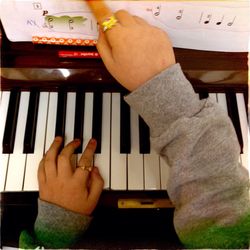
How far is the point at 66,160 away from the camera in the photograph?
0.94 m

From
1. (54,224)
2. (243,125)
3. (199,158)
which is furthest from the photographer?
(243,125)

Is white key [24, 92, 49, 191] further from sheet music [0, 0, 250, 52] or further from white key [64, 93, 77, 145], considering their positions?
sheet music [0, 0, 250, 52]

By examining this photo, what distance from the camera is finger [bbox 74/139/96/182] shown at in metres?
0.93

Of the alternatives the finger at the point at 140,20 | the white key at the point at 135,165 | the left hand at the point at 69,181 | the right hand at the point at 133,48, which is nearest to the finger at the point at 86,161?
the left hand at the point at 69,181

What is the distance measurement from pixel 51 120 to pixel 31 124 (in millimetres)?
54

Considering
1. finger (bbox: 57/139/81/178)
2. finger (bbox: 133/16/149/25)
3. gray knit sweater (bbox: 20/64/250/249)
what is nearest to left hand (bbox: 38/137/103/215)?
finger (bbox: 57/139/81/178)

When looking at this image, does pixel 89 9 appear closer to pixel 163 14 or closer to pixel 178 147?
pixel 163 14

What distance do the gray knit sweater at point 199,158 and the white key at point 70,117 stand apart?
261 mm

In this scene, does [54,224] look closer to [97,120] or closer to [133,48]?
[97,120]

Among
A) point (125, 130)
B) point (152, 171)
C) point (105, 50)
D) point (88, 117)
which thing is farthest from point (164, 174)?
point (105, 50)

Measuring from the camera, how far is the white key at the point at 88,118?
98 cm

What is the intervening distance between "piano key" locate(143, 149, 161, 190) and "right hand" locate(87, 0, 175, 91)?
0.23 m

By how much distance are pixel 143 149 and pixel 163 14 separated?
35cm

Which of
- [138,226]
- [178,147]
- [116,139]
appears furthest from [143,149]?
[138,226]
